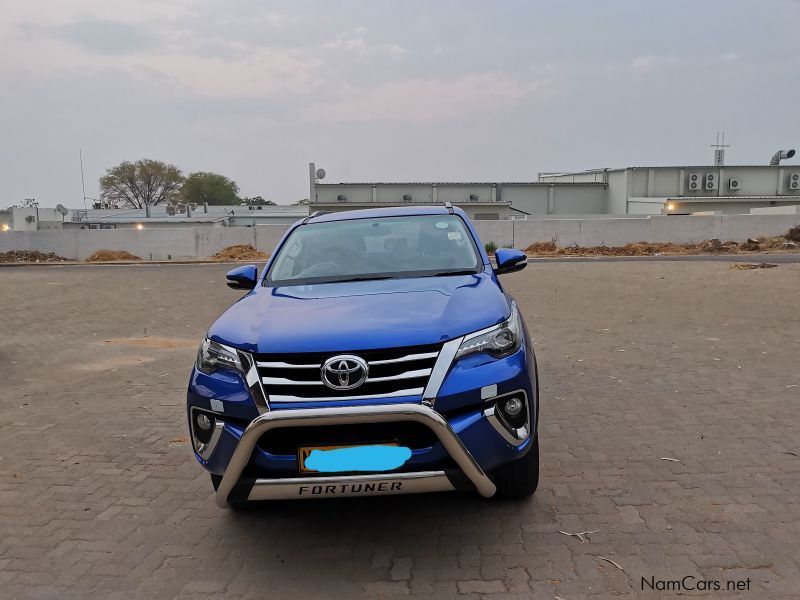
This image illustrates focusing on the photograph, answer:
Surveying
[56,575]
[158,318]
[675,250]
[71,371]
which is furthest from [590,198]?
[56,575]

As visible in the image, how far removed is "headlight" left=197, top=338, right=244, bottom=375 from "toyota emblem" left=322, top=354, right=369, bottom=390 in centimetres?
44

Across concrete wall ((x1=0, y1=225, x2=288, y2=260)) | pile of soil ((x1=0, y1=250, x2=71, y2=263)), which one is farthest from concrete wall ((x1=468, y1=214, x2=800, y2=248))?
pile of soil ((x1=0, y1=250, x2=71, y2=263))

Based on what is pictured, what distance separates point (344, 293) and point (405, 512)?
1287mm

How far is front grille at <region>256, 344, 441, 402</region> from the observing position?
9.15 feet

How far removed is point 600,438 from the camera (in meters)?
4.55

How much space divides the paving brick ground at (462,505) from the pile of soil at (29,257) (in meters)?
26.0

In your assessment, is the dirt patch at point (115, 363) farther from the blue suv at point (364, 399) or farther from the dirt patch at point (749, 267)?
the dirt patch at point (749, 267)

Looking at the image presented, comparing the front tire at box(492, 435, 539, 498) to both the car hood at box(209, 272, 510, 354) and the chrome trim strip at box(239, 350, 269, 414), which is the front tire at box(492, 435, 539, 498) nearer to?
the car hood at box(209, 272, 510, 354)

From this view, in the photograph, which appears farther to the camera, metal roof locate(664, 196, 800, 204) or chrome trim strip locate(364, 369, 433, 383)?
metal roof locate(664, 196, 800, 204)

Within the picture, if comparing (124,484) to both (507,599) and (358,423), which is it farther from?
(507,599)

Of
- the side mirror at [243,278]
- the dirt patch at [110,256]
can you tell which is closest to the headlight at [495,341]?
the side mirror at [243,278]

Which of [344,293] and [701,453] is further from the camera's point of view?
[701,453]

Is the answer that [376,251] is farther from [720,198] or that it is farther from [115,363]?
[720,198]

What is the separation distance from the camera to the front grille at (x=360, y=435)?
277 cm
